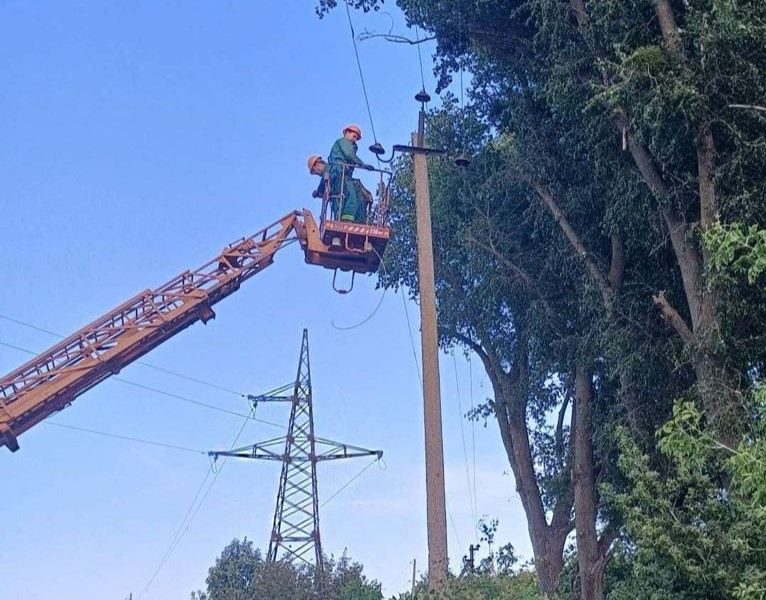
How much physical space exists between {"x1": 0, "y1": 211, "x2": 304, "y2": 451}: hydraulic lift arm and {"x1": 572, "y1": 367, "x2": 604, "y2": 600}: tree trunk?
604cm

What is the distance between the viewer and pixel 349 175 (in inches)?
544

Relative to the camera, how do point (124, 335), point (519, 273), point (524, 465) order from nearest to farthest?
point (124, 335), point (519, 273), point (524, 465)

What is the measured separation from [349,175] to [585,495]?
7.20 meters

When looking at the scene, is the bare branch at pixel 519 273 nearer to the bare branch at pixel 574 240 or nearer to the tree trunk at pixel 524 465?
the bare branch at pixel 574 240

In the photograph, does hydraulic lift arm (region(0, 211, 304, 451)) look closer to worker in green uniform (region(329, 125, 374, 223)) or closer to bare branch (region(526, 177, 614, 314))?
worker in green uniform (region(329, 125, 374, 223))

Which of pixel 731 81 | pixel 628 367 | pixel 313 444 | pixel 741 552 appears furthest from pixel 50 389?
pixel 313 444

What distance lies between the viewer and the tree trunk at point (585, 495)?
14211 millimetres

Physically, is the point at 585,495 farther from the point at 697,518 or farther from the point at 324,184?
the point at 324,184

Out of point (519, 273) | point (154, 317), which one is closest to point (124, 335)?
point (154, 317)

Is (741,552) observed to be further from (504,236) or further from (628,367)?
(504,236)

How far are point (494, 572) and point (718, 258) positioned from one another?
1571 centimetres

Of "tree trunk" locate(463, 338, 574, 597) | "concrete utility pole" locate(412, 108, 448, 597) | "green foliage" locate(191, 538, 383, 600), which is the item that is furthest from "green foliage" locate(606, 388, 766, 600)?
"green foliage" locate(191, 538, 383, 600)

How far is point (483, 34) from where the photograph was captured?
47.8ft

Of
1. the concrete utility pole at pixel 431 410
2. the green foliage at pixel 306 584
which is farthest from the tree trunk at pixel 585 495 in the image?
the green foliage at pixel 306 584
